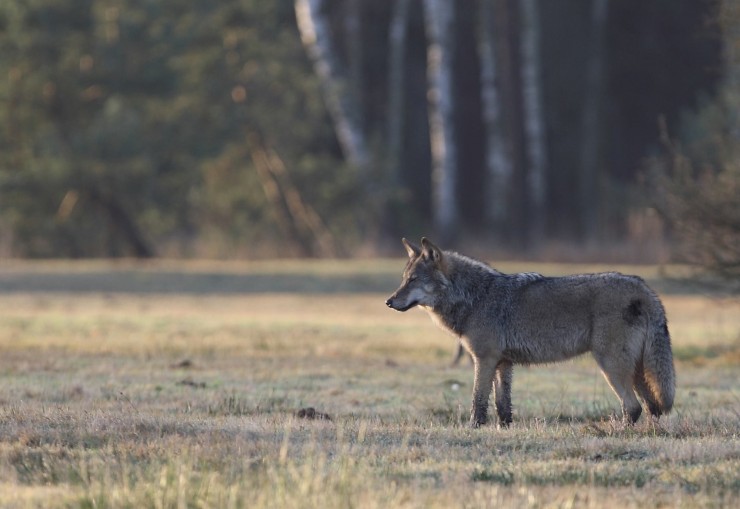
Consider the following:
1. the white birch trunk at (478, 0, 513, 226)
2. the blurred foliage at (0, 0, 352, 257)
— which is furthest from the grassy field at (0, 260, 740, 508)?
the white birch trunk at (478, 0, 513, 226)

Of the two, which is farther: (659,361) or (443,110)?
(443,110)

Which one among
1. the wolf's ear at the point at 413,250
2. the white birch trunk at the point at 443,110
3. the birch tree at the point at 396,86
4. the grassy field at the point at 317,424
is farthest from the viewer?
the birch tree at the point at 396,86

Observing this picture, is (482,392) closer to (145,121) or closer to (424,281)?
(424,281)

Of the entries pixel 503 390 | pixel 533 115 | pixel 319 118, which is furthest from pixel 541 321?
pixel 319 118

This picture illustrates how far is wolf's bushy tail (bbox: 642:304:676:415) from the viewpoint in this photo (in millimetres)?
12242

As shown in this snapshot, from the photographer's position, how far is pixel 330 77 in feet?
159

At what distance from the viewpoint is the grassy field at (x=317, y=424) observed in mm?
8656

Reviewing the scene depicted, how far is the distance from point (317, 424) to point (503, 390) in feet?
6.69

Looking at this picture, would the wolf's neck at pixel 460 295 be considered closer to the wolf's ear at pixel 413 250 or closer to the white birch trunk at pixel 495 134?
the wolf's ear at pixel 413 250

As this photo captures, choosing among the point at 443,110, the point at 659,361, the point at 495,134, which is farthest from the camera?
the point at 495,134

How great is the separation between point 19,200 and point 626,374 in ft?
112

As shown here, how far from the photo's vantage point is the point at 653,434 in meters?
11.3

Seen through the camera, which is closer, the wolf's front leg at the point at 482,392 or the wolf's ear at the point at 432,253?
the wolf's front leg at the point at 482,392

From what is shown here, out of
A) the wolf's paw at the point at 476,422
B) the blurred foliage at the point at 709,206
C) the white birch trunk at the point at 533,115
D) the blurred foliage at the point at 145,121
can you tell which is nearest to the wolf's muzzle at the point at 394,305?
the wolf's paw at the point at 476,422
